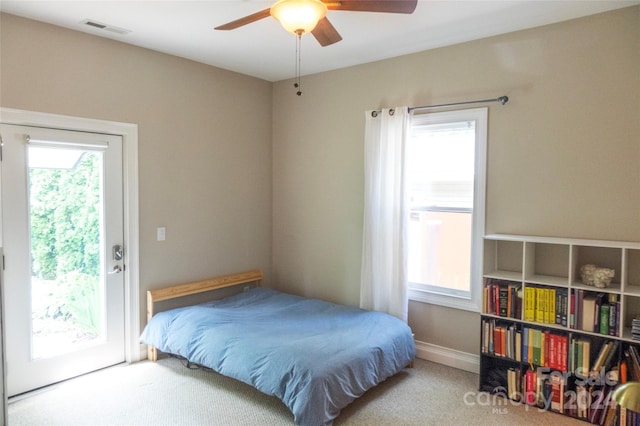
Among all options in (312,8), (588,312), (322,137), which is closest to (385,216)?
(322,137)

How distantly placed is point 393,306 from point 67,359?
8.69 feet

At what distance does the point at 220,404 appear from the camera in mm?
2975

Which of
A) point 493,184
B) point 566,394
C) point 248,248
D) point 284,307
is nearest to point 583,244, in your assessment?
point 493,184

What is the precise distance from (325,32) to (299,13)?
40 cm

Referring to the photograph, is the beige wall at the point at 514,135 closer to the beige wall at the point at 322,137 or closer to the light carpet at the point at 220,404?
the beige wall at the point at 322,137

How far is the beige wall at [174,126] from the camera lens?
3.09m

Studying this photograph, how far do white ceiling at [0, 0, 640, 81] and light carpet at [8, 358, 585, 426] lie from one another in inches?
106

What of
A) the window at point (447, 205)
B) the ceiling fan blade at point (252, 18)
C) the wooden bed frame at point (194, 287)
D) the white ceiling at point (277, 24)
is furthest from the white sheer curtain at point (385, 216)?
the ceiling fan blade at point (252, 18)

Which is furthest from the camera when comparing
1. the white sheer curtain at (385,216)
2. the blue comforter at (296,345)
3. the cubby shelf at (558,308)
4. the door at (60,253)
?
the white sheer curtain at (385,216)

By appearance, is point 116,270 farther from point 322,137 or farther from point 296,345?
point 322,137

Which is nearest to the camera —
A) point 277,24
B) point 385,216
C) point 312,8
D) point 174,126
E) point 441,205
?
point 312,8

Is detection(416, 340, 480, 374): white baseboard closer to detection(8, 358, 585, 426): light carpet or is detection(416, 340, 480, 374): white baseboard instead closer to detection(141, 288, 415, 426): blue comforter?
detection(8, 358, 585, 426): light carpet

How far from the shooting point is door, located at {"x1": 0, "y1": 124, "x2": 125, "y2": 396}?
3.00 metres

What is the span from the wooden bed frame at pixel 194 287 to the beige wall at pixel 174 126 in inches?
3.1
